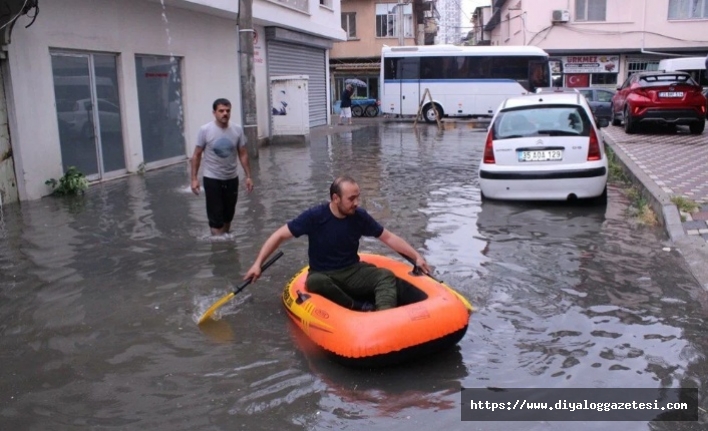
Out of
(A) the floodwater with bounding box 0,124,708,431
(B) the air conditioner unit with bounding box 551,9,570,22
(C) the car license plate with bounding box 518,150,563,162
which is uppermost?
(B) the air conditioner unit with bounding box 551,9,570,22

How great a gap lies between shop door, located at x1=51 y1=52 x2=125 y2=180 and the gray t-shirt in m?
4.69

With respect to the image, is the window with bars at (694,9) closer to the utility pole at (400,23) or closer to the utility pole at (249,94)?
the utility pole at (400,23)

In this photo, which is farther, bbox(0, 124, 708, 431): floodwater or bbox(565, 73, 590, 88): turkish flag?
bbox(565, 73, 590, 88): turkish flag

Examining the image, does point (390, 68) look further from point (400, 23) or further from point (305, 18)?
point (400, 23)

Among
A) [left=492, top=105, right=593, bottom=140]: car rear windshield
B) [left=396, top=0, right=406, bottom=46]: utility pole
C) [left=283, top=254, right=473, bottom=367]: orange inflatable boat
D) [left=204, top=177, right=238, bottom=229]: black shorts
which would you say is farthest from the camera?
[left=396, top=0, right=406, bottom=46]: utility pole

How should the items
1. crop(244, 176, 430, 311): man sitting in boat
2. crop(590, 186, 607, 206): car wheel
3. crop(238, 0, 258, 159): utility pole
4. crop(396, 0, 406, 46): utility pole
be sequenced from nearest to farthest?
crop(244, 176, 430, 311): man sitting in boat < crop(590, 186, 607, 206): car wheel < crop(238, 0, 258, 159): utility pole < crop(396, 0, 406, 46): utility pole

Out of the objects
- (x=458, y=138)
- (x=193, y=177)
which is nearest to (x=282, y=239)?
(x=193, y=177)

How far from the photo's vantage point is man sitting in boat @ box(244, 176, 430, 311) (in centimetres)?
507

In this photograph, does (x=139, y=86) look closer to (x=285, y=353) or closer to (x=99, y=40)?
(x=99, y=40)

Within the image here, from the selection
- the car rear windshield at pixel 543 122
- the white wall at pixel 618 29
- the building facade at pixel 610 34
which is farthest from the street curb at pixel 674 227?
the white wall at pixel 618 29

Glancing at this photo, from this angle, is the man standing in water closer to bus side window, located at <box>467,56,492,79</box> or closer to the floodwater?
the floodwater

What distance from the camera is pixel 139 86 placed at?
13.6 metres

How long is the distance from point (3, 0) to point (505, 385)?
8466 mm

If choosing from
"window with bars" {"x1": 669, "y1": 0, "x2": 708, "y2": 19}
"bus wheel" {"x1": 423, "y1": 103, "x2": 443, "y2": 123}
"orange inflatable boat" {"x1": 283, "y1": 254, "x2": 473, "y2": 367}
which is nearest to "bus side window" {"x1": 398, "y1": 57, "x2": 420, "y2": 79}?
"bus wheel" {"x1": 423, "y1": 103, "x2": 443, "y2": 123}
